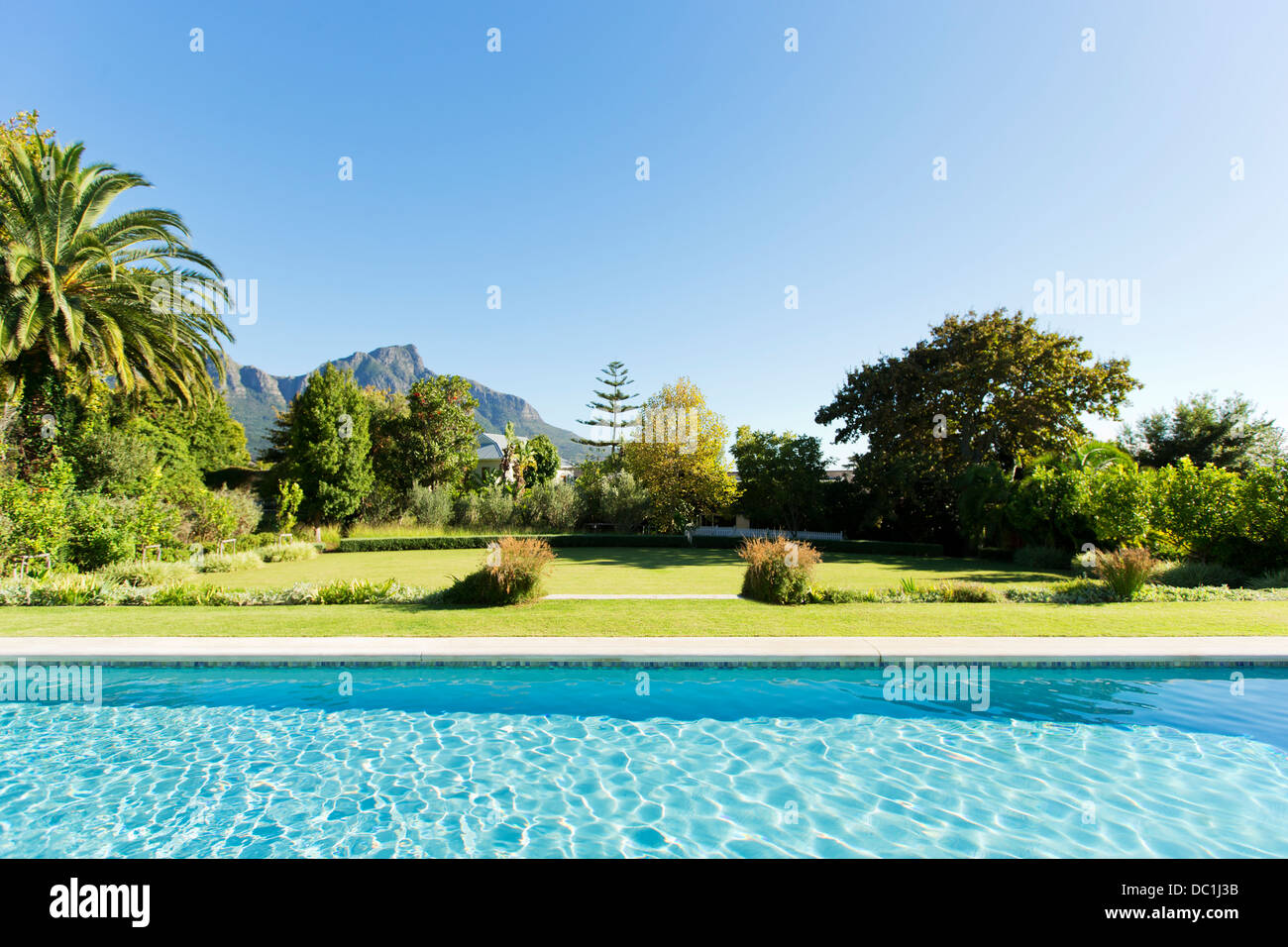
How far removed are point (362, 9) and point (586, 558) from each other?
1454cm

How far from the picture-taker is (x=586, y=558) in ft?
66.0

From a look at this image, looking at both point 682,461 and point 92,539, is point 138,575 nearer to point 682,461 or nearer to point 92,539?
point 92,539

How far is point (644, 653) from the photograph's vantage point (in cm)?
725

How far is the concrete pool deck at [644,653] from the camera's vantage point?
23.5ft

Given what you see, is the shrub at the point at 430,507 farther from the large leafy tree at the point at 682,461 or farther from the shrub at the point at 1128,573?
the shrub at the point at 1128,573

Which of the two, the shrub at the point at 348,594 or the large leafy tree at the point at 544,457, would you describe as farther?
the large leafy tree at the point at 544,457

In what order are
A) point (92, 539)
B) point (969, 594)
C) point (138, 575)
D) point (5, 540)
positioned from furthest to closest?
point (92, 539) → point (138, 575) → point (5, 540) → point (969, 594)

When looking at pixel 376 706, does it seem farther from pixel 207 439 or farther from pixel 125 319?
pixel 207 439

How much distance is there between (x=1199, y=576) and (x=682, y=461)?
18.2 m

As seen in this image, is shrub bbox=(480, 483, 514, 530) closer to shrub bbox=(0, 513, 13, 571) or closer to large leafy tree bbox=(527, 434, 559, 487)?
large leafy tree bbox=(527, 434, 559, 487)

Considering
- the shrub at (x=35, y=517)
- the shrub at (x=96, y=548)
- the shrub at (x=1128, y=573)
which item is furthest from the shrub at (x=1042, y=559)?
the shrub at (x=35, y=517)

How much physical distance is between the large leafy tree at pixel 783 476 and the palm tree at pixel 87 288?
20625mm

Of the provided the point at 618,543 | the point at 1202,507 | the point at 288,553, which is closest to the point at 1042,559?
the point at 1202,507
